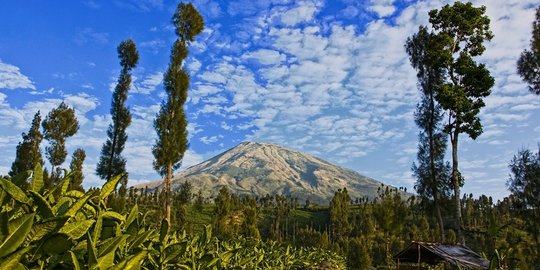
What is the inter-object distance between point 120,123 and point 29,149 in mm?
14632

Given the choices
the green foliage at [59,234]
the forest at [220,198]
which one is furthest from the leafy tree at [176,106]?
the green foliage at [59,234]

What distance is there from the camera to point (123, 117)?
95.6 ft

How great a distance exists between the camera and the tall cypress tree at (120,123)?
27984 mm

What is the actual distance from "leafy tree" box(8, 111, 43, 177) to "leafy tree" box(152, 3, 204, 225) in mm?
21041

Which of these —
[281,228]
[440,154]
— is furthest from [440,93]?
[281,228]

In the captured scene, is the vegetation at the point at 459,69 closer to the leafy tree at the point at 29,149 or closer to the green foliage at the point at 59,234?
the green foliage at the point at 59,234

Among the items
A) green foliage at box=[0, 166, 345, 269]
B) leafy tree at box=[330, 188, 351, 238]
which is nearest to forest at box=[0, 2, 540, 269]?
green foliage at box=[0, 166, 345, 269]

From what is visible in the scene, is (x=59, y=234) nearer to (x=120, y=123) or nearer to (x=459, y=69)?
(x=459, y=69)

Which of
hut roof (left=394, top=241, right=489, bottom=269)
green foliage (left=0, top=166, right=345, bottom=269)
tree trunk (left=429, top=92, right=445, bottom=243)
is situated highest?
tree trunk (left=429, top=92, right=445, bottom=243)

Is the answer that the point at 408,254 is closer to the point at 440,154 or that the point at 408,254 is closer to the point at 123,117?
the point at 440,154

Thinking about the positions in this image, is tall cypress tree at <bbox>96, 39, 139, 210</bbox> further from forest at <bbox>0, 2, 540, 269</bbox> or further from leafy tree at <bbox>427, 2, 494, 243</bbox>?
leafy tree at <bbox>427, 2, 494, 243</bbox>

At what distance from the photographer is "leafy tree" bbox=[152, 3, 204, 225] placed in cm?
2142

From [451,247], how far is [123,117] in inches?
908

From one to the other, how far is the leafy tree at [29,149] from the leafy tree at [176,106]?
21.0 meters
